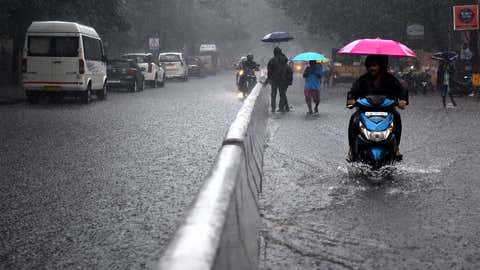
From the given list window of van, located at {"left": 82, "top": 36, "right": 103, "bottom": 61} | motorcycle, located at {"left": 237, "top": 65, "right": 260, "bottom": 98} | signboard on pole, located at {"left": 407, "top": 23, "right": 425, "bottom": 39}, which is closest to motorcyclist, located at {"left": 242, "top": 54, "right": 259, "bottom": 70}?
motorcycle, located at {"left": 237, "top": 65, "right": 260, "bottom": 98}

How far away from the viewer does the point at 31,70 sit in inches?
808

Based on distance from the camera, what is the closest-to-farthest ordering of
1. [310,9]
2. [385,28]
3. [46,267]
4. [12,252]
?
1. [46,267]
2. [12,252]
3. [385,28]
4. [310,9]

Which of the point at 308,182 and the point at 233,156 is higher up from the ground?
the point at 233,156

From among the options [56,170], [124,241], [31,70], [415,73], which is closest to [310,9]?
[415,73]

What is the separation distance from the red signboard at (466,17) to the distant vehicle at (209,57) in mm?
36575

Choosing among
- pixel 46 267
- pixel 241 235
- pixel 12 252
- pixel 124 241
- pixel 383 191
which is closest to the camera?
pixel 241 235

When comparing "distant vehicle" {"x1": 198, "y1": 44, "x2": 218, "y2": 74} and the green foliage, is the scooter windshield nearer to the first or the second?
the green foliage

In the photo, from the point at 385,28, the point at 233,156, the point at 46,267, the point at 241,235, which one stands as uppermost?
the point at 385,28

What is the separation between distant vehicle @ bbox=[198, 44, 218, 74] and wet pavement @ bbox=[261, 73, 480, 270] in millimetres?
53523

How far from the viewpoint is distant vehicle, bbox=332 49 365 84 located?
40062 mm

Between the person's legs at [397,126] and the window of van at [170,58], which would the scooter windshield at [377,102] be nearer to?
the person's legs at [397,126]

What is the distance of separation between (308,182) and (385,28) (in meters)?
34.7

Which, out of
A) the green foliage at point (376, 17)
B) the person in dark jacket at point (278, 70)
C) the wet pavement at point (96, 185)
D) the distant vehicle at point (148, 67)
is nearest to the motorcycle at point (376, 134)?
the wet pavement at point (96, 185)

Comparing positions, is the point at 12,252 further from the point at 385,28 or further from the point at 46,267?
the point at 385,28
